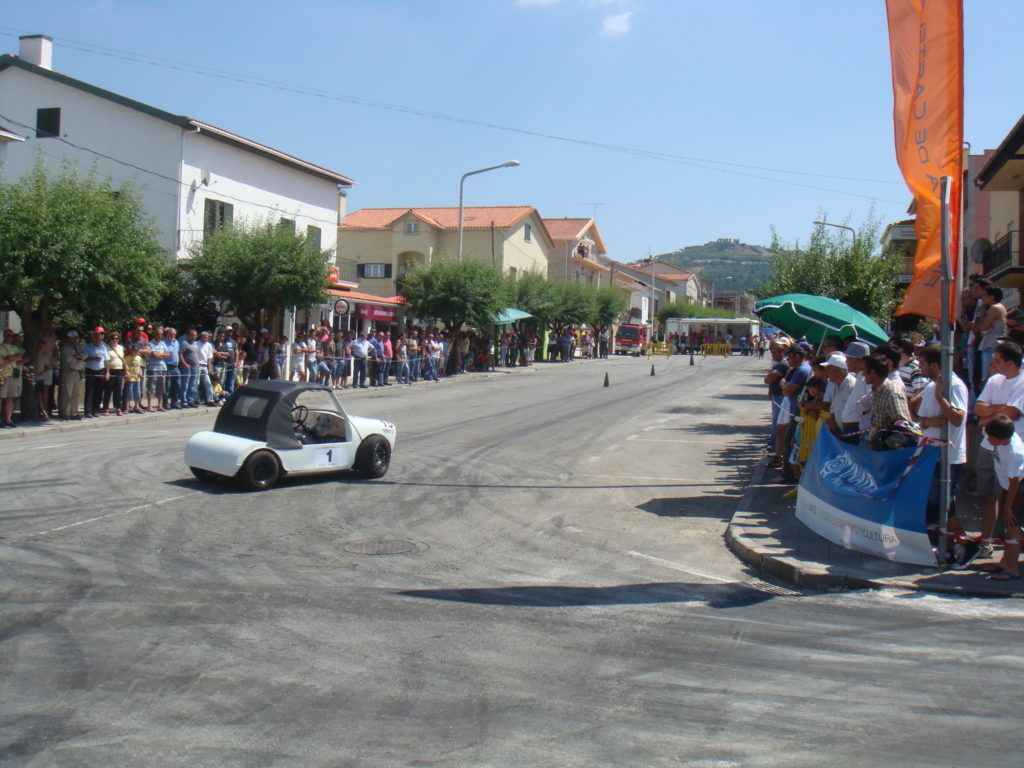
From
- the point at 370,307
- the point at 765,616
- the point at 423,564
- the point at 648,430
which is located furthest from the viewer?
the point at 370,307

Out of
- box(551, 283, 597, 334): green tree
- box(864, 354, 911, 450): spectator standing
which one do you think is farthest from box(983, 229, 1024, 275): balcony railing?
box(551, 283, 597, 334): green tree

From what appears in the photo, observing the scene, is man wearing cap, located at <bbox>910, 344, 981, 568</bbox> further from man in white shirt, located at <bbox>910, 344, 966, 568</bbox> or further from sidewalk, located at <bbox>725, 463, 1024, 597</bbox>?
sidewalk, located at <bbox>725, 463, 1024, 597</bbox>

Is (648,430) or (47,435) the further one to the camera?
(648,430)

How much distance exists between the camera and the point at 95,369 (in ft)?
61.5

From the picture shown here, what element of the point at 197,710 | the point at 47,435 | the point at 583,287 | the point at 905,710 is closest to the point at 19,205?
the point at 47,435

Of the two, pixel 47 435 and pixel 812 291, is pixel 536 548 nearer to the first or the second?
pixel 47 435

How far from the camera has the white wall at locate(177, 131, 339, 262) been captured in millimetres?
30203

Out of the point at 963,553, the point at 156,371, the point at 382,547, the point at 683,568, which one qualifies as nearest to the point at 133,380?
the point at 156,371

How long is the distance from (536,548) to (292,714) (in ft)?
14.4

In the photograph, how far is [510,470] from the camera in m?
13.6

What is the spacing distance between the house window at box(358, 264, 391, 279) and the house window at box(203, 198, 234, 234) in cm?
2315

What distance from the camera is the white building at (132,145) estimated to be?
29.9m

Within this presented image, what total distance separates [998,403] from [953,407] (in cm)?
36

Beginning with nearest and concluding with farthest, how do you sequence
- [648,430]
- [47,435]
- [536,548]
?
[536,548], [47,435], [648,430]
